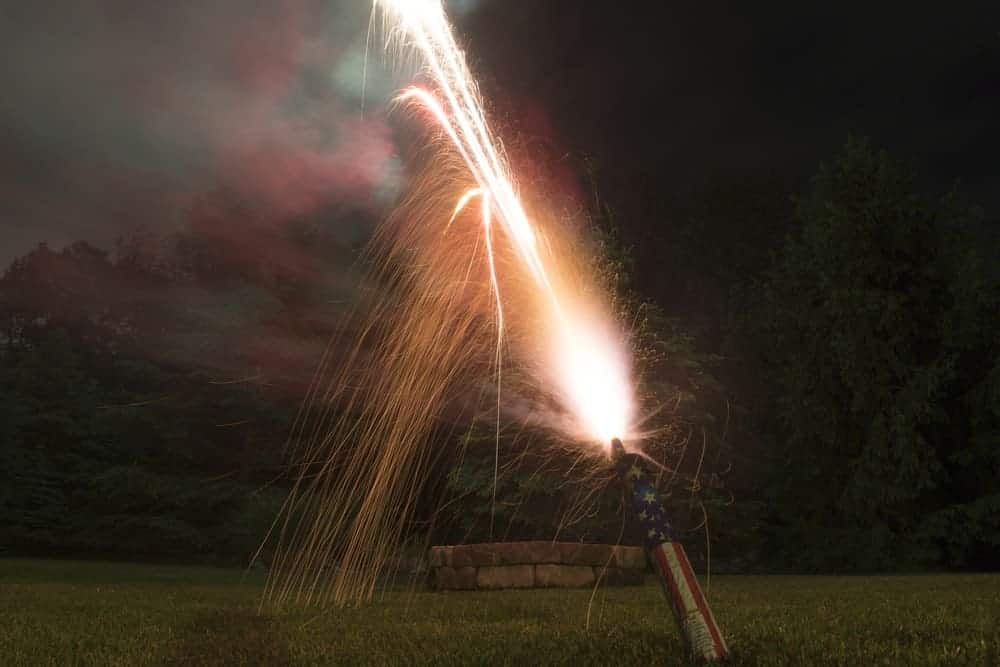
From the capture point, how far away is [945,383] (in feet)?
82.2

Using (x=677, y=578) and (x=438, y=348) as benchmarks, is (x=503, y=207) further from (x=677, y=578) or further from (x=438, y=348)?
(x=438, y=348)

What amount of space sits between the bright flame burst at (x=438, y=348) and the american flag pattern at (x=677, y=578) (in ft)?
1.62

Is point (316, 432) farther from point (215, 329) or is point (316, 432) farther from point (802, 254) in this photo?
point (802, 254)

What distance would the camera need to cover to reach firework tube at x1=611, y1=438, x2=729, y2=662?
4254mm

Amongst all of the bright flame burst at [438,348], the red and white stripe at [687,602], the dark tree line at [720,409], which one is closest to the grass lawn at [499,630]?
the red and white stripe at [687,602]

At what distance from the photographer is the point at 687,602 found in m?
4.27

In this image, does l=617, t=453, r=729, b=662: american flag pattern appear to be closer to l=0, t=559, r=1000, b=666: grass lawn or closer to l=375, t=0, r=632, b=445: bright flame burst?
l=0, t=559, r=1000, b=666: grass lawn

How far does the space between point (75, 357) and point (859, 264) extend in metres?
28.9

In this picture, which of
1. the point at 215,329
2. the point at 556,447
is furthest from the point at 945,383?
the point at 215,329

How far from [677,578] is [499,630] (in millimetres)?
2901

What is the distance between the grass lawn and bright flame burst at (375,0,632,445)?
1427 millimetres

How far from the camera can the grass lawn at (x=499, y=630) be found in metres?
5.20

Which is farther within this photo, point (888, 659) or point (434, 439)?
point (434, 439)

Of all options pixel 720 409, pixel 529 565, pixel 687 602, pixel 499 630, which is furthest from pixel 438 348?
pixel 720 409
